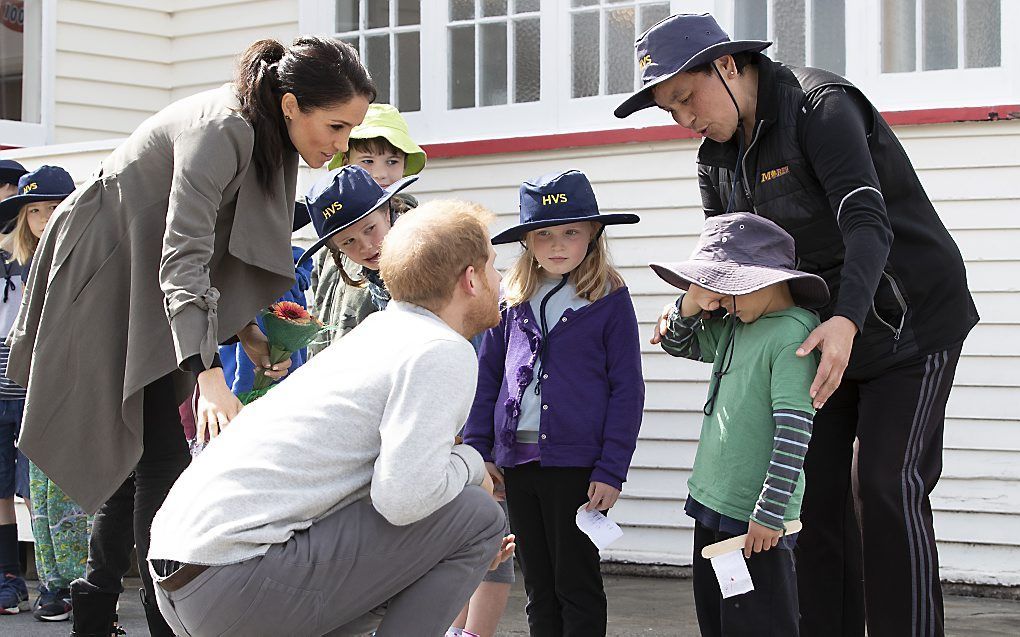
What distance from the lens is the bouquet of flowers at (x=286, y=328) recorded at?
3660mm

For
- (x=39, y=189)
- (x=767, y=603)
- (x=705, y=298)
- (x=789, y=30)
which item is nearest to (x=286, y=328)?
(x=705, y=298)

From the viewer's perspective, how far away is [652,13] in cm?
609

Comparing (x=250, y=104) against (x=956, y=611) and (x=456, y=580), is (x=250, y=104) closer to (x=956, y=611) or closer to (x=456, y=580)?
(x=456, y=580)

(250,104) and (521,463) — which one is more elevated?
(250,104)

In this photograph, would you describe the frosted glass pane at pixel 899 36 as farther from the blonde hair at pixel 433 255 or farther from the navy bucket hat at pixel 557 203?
the blonde hair at pixel 433 255

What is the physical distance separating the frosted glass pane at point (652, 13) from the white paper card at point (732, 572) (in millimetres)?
3513

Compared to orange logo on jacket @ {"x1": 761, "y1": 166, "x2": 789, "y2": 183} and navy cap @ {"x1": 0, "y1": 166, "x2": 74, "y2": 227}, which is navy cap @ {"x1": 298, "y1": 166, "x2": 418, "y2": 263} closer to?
orange logo on jacket @ {"x1": 761, "y1": 166, "x2": 789, "y2": 183}

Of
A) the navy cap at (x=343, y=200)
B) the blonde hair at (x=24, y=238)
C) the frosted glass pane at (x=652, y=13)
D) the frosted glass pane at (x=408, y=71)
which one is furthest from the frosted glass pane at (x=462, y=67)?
the navy cap at (x=343, y=200)

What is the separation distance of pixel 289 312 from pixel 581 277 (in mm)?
1021

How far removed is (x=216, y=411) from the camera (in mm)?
3166

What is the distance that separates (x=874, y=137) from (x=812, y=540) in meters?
1.16

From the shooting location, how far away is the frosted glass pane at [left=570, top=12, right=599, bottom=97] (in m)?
6.20

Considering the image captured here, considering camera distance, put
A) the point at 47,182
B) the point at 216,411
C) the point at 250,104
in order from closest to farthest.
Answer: the point at 216,411 < the point at 250,104 < the point at 47,182

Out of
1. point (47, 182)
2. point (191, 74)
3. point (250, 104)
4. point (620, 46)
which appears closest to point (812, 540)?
point (250, 104)
